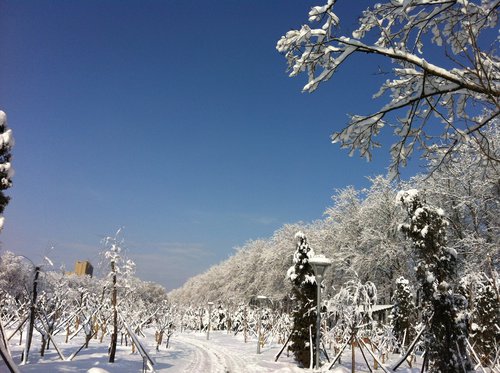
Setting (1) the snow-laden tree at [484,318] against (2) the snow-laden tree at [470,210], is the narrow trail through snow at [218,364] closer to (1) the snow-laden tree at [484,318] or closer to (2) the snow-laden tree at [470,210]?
(1) the snow-laden tree at [484,318]

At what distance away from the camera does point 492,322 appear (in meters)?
14.9

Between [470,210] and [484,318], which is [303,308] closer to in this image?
[484,318]

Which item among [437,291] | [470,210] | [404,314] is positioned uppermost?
[470,210]

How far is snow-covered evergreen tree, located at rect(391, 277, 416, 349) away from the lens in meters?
19.3

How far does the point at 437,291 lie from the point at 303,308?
6340 millimetres

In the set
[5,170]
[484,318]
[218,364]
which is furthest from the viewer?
[218,364]

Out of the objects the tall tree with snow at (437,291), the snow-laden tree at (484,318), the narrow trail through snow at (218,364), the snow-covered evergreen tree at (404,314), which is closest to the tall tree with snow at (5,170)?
the narrow trail through snow at (218,364)

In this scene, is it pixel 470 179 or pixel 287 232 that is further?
pixel 287 232

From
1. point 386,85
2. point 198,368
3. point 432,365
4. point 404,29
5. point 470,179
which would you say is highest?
point 470,179

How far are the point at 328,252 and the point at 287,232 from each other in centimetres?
1030

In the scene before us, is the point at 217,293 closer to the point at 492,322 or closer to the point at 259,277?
the point at 259,277

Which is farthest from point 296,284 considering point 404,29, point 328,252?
point 328,252

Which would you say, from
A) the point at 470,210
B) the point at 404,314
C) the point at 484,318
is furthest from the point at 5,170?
the point at 470,210

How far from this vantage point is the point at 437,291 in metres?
10.6
